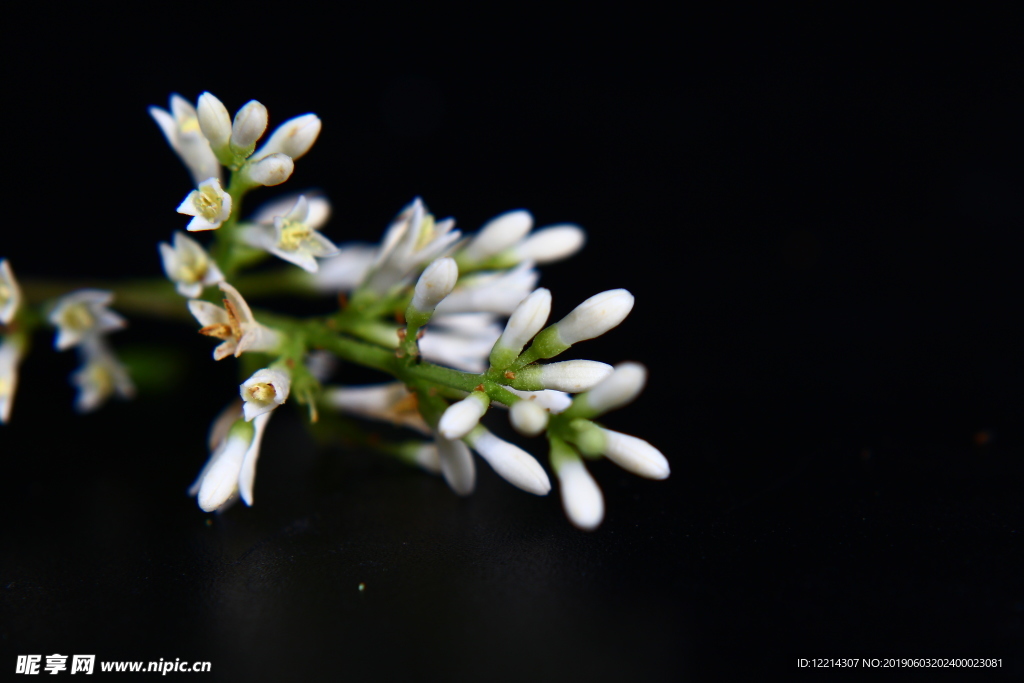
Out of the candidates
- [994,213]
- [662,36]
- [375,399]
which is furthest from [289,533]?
[994,213]

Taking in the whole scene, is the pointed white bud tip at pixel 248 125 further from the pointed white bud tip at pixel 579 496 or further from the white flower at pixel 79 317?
the pointed white bud tip at pixel 579 496

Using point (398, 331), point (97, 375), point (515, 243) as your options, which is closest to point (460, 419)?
point (398, 331)

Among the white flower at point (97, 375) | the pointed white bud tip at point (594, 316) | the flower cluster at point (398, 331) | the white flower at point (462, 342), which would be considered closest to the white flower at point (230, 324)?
the flower cluster at point (398, 331)

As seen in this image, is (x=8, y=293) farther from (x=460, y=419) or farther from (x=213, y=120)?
(x=460, y=419)

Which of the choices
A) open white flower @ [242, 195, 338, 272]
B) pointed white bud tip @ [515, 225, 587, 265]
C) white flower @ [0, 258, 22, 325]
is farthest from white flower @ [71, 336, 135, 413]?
pointed white bud tip @ [515, 225, 587, 265]

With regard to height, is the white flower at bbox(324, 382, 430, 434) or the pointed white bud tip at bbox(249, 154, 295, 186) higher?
the pointed white bud tip at bbox(249, 154, 295, 186)

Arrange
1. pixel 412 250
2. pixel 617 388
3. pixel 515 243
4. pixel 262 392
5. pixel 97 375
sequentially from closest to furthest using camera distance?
pixel 617 388
pixel 262 392
pixel 412 250
pixel 515 243
pixel 97 375

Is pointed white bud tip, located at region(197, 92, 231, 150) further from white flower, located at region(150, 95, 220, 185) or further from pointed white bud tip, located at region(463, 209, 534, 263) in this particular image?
pointed white bud tip, located at region(463, 209, 534, 263)
